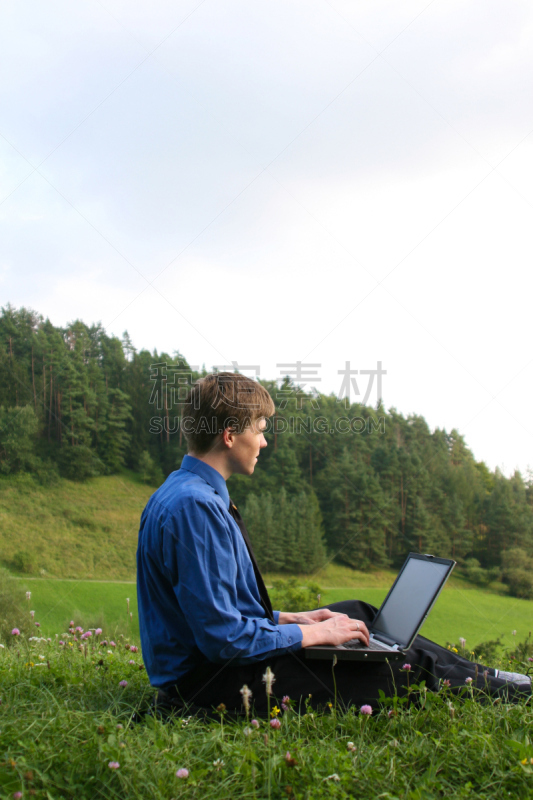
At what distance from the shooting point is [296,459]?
23703 millimetres

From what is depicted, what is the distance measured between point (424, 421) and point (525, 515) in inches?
240

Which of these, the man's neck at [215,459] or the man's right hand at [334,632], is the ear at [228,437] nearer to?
the man's neck at [215,459]

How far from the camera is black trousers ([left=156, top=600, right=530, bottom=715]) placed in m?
2.34

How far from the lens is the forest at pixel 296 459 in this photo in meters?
22.2

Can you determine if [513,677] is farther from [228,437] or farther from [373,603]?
[373,603]

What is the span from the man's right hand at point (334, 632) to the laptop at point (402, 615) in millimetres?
31

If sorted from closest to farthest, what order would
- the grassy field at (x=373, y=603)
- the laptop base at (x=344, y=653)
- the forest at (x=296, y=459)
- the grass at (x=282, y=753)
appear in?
the grass at (x=282, y=753) < the laptop base at (x=344, y=653) < the forest at (x=296, y=459) < the grassy field at (x=373, y=603)

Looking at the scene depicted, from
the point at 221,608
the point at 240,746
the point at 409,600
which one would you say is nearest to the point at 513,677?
the point at 409,600

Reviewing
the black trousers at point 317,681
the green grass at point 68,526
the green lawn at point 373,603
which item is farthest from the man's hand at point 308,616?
the green grass at point 68,526

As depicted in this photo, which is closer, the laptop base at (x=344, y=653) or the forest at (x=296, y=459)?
the laptop base at (x=344, y=653)

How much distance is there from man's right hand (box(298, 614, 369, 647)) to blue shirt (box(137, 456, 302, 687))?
6cm

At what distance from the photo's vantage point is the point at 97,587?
2419cm

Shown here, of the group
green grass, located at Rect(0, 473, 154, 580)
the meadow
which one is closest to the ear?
the meadow

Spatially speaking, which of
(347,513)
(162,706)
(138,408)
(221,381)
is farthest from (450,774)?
(347,513)
